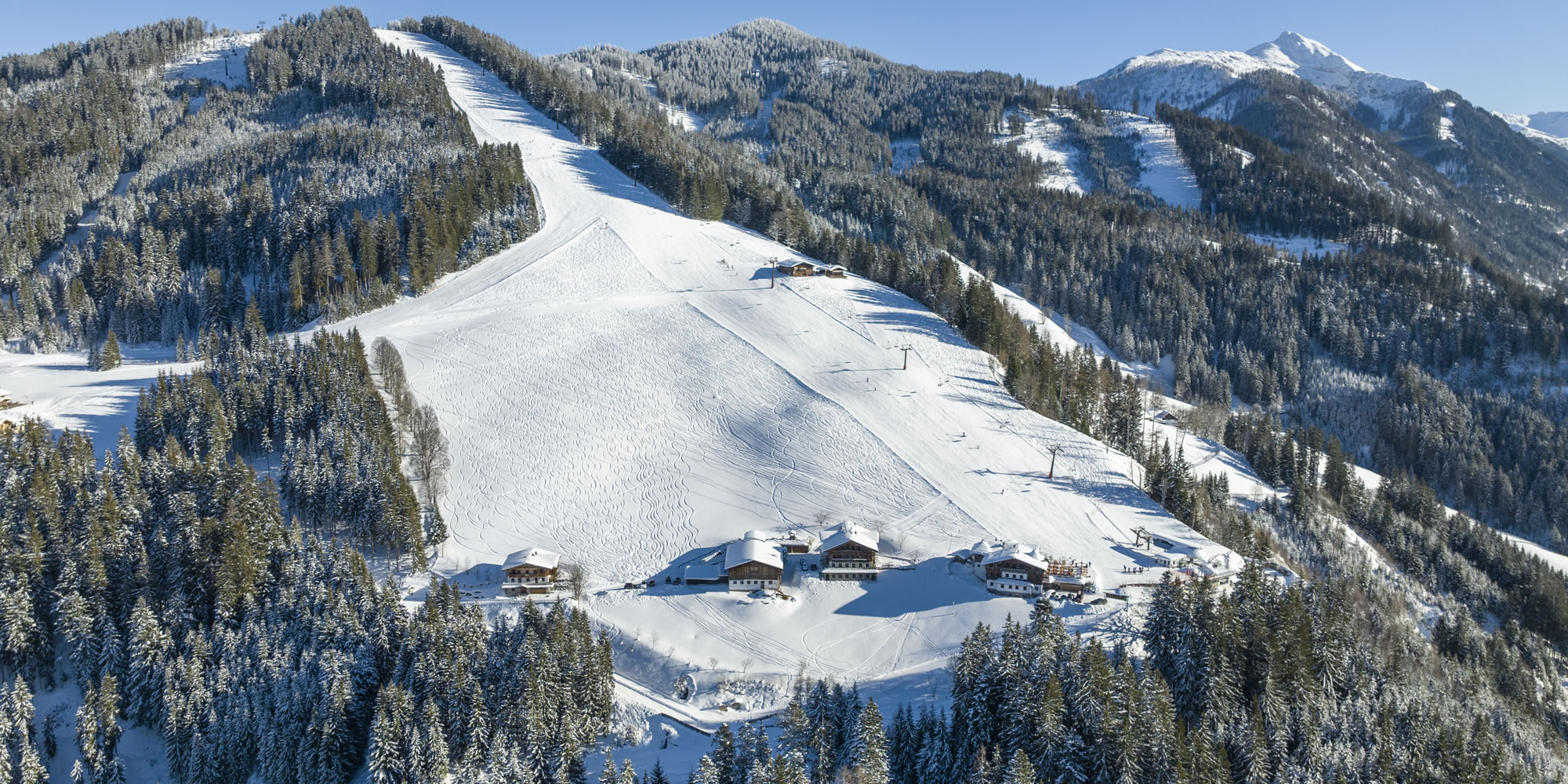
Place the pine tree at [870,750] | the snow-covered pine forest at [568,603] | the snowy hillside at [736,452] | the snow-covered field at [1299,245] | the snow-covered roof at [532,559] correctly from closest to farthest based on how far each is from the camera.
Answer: the pine tree at [870,750] → the snow-covered pine forest at [568,603] → the snowy hillside at [736,452] → the snow-covered roof at [532,559] → the snow-covered field at [1299,245]

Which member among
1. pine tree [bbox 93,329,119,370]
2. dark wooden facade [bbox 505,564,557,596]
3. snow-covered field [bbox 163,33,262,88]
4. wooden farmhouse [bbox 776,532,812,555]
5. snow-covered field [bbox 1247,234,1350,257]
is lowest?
dark wooden facade [bbox 505,564,557,596]

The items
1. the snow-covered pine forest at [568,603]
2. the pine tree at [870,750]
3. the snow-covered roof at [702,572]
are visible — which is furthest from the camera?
the snow-covered roof at [702,572]

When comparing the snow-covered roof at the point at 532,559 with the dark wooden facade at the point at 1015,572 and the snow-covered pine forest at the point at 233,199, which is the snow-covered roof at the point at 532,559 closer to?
the dark wooden facade at the point at 1015,572

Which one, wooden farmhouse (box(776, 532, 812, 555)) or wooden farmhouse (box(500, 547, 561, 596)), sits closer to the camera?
wooden farmhouse (box(500, 547, 561, 596))

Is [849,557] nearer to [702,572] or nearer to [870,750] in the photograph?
[702,572]

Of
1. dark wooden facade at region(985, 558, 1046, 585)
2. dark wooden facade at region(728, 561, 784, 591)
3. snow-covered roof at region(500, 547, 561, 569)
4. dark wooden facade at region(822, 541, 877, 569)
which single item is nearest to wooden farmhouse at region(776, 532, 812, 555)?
dark wooden facade at region(822, 541, 877, 569)

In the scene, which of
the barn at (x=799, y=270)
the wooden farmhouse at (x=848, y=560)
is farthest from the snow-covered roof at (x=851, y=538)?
the barn at (x=799, y=270)

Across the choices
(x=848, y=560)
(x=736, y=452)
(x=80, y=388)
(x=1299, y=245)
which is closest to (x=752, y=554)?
(x=848, y=560)

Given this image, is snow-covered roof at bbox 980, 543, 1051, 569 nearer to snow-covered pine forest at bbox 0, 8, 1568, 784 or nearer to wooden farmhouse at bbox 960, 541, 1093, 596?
wooden farmhouse at bbox 960, 541, 1093, 596
